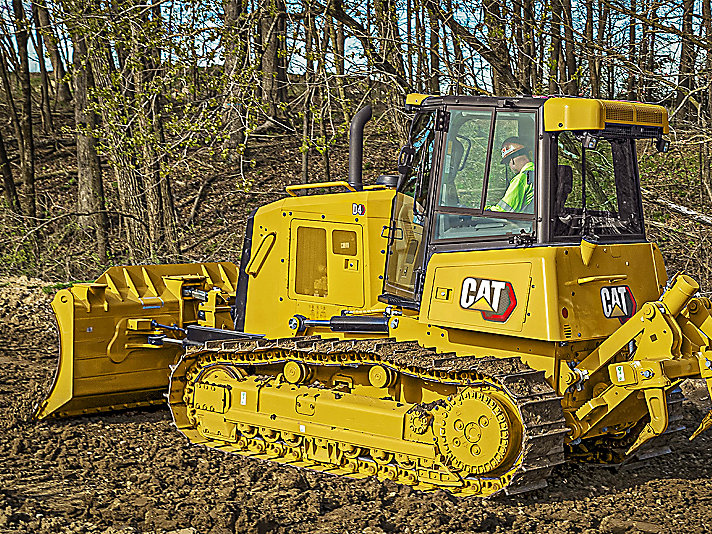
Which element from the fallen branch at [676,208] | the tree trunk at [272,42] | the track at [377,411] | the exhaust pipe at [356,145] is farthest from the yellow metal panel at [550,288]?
the tree trunk at [272,42]

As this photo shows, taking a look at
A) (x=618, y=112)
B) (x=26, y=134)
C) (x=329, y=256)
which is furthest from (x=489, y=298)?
(x=26, y=134)

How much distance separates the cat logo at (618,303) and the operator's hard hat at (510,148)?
115 centimetres

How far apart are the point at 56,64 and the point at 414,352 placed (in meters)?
24.2

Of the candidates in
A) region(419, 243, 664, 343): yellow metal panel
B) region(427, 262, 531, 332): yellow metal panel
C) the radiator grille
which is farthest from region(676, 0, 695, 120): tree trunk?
region(427, 262, 531, 332): yellow metal panel

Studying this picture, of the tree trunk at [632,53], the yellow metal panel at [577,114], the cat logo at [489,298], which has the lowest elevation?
the cat logo at [489,298]

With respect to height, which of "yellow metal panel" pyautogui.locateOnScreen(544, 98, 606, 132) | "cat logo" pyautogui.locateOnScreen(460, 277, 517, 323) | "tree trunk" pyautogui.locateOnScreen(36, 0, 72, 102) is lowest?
"cat logo" pyautogui.locateOnScreen(460, 277, 517, 323)

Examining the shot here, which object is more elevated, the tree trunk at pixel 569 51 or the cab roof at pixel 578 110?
the tree trunk at pixel 569 51

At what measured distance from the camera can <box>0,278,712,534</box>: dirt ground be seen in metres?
5.78

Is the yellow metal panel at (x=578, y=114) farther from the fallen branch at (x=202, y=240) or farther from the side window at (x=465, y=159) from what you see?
the fallen branch at (x=202, y=240)

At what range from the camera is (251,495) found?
6.40 m

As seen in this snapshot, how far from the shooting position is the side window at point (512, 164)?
6.28 m

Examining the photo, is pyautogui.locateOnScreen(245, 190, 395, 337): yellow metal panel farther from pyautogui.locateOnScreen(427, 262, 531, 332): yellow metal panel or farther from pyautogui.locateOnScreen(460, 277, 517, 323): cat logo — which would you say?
pyautogui.locateOnScreen(460, 277, 517, 323): cat logo

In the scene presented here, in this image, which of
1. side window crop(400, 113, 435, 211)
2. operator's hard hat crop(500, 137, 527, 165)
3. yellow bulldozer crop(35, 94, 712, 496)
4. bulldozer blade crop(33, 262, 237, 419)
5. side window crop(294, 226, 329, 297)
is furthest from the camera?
bulldozer blade crop(33, 262, 237, 419)

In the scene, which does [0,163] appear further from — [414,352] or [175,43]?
[414,352]
